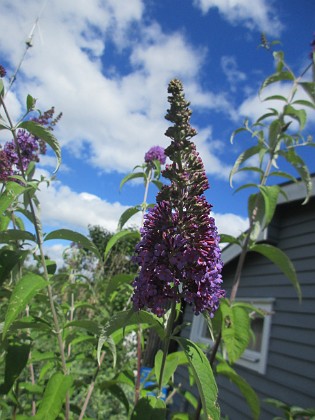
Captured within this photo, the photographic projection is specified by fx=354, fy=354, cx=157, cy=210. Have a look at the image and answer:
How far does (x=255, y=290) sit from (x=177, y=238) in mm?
5903

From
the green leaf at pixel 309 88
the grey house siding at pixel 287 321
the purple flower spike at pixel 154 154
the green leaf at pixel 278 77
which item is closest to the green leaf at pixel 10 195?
the purple flower spike at pixel 154 154

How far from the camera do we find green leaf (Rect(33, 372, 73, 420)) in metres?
1.52

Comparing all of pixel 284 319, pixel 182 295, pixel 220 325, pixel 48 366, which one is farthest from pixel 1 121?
pixel 284 319

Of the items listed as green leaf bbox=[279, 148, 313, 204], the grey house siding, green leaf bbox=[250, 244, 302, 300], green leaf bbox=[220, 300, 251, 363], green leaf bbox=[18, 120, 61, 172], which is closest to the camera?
green leaf bbox=[18, 120, 61, 172]

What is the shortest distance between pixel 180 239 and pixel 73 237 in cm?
70

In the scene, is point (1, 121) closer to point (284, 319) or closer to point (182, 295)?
point (182, 295)

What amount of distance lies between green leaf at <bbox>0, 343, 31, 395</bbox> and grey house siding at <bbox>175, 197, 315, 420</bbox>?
4346 mm

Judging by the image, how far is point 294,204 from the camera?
6.09 metres

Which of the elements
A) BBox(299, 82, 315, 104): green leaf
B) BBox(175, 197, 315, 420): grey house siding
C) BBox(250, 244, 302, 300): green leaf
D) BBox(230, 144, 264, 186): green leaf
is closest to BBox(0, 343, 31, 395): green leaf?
BBox(250, 244, 302, 300): green leaf

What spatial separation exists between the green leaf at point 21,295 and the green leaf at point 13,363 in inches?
17.2

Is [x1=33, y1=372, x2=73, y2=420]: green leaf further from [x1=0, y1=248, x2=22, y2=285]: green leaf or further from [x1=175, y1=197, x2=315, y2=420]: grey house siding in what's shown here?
[x1=175, y1=197, x2=315, y2=420]: grey house siding

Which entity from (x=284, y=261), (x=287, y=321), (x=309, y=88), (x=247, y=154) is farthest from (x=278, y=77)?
(x=287, y=321)

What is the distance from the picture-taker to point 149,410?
4.32 ft

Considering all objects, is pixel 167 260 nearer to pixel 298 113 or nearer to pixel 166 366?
pixel 166 366
